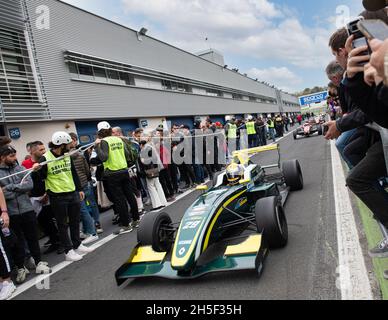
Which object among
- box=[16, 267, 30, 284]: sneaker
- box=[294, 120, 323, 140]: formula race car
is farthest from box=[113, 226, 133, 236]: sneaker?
box=[294, 120, 323, 140]: formula race car

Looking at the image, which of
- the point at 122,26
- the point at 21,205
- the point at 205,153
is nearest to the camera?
the point at 21,205

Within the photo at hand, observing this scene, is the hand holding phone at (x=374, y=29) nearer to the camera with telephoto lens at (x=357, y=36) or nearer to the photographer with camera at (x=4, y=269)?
the camera with telephoto lens at (x=357, y=36)

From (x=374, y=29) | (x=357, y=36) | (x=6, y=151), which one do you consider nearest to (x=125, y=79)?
(x=6, y=151)

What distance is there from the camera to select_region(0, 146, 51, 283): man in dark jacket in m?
4.71

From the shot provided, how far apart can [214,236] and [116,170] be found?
2.71 m

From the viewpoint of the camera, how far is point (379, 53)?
1442mm

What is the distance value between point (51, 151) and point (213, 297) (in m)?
3.34

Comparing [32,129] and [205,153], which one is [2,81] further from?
[205,153]

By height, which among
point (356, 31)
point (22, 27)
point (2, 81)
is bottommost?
point (356, 31)

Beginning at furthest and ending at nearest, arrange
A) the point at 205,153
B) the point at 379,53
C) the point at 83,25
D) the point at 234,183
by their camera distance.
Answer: the point at 83,25
the point at 205,153
the point at 234,183
the point at 379,53

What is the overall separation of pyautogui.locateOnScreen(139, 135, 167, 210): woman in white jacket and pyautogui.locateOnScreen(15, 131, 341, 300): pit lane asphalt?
6.69ft

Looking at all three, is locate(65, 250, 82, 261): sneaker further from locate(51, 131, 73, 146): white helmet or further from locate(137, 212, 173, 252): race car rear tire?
locate(51, 131, 73, 146): white helmet

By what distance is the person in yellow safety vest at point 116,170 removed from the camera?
239 inches
